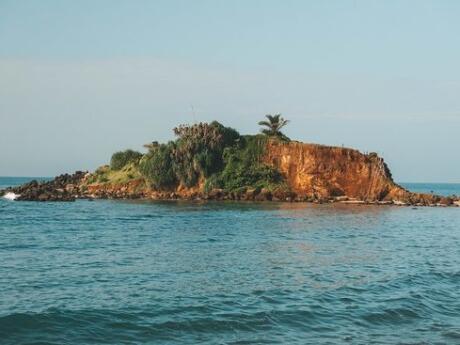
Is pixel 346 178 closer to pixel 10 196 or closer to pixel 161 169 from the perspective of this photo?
pixel 161 169

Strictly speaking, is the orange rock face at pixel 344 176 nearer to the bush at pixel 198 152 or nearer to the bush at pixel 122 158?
the bush at pixel 198 152

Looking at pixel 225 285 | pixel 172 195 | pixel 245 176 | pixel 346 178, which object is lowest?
pixel 225 285

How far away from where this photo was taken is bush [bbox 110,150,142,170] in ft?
296

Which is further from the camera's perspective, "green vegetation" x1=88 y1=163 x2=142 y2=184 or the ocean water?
"green vegetation" x1=88 y1=163 x2=142 y2=184

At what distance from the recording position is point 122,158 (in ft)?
297

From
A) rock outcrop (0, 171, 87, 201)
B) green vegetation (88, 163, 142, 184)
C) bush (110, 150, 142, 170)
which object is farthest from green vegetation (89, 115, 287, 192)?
rock outcrop (0, 171, 87, 201)

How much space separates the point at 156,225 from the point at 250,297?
79.4ft

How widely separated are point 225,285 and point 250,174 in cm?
5658

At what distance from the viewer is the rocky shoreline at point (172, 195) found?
73.4m

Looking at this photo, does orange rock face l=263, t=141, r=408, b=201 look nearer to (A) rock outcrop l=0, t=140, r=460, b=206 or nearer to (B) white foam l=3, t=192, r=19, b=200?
(A) rock outcrop l=0, t=140, r=460, b=206

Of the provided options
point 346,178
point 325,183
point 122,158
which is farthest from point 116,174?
point 346,178

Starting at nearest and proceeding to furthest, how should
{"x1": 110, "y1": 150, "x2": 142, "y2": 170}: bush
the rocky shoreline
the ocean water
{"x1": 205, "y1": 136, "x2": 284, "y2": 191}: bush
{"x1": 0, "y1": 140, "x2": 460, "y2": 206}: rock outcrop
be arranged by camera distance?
the ocean water → the rocky shoreline → {"x1": 0, "y1": 140, "x2": 460, "y2": 206}: rock outcrop → {"x1": 205, "y1": 136, "x2": 284, "y2": 191}: bush → {"x1": 110, "y1": 150, "x2": 142, "y2": 170}: bush

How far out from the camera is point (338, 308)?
714 inches

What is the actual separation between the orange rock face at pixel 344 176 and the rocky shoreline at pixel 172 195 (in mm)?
913
